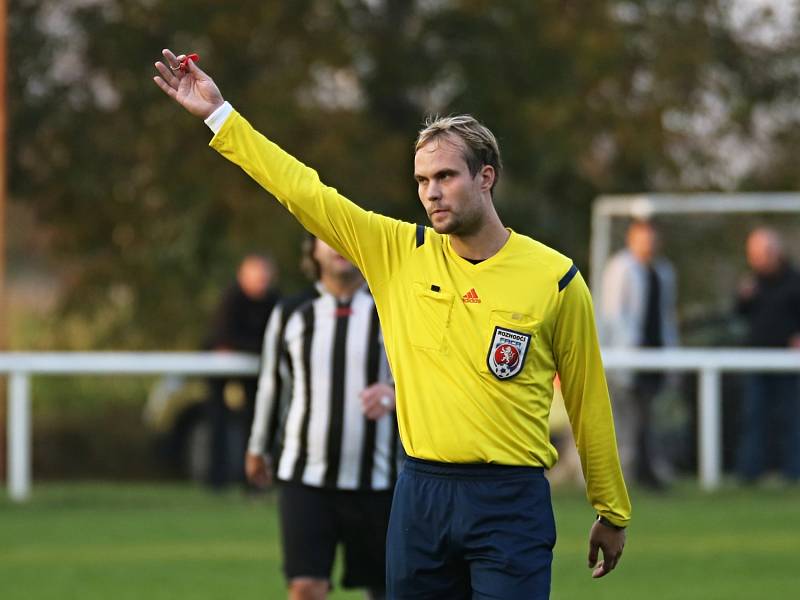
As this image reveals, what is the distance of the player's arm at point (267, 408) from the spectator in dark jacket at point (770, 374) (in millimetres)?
8599

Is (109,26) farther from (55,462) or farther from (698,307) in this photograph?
(698,307)

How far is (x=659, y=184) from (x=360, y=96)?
3.92 meters

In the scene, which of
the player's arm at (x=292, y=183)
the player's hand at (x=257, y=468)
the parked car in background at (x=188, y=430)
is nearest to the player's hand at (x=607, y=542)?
the player's arm at (x=292, y=183)

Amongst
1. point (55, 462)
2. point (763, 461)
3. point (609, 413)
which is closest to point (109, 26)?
point (55, 462)

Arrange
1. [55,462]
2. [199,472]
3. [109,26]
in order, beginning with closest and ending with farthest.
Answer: [199,472], [109,26], [55,462]

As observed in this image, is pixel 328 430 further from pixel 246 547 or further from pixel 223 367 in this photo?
pixel 223 367

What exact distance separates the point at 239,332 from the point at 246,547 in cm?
374

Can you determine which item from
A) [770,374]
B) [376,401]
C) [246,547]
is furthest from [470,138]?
[770,374]

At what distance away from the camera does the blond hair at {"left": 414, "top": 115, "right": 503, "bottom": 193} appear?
222 inches

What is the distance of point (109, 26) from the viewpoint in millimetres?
22469

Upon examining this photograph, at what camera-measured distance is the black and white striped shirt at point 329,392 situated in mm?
8055

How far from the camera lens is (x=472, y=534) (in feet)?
18.4

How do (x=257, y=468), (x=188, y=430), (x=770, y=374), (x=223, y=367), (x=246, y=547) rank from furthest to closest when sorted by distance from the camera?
(x=188, y=430)
(x=770, y=374)
(x=223, y=367)
(x=246, y=547)
(x=257, y=468)

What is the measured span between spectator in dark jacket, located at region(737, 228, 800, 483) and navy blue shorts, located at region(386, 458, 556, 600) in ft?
36.0
